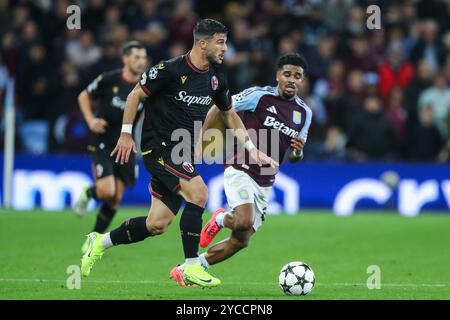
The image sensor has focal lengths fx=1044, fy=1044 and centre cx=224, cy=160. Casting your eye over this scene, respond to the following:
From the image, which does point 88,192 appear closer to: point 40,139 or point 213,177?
point 213,177

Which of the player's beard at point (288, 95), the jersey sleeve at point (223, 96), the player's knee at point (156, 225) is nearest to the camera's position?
the player's knee at point (156, 225)

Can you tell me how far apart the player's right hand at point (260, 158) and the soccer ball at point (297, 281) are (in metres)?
1.09

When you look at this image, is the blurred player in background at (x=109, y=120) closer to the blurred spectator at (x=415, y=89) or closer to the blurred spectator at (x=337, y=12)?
the blurred spectator at (x=415, y=89)

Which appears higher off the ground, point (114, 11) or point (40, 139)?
point (114, 11)

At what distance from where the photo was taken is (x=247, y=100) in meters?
10.3

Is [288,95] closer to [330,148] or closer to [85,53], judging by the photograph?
[330,148]

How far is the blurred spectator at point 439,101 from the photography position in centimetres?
1873

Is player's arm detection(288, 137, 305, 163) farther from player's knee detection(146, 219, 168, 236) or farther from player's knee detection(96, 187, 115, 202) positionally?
player's knee detection(96, 187, 115, 202)

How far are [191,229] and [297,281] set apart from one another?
1068mm

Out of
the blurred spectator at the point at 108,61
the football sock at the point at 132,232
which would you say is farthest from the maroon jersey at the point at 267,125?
the blurred spectator at the point at 108,61

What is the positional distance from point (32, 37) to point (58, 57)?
615 mm

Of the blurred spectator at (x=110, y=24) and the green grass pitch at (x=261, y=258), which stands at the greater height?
the blurred spectator at (x=110, y=24)

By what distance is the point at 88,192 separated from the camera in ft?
45.0
